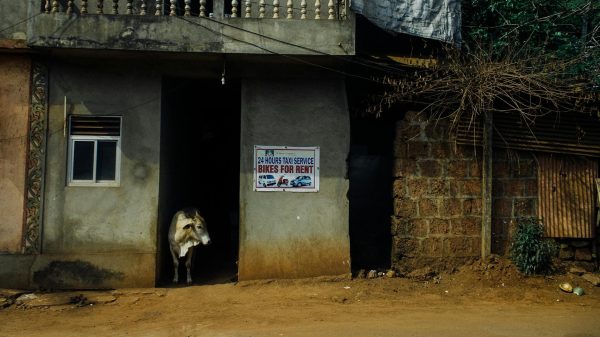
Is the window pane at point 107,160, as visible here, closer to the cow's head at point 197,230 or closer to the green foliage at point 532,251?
the cow's head at point 197,230

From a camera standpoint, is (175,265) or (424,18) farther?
(175,265)

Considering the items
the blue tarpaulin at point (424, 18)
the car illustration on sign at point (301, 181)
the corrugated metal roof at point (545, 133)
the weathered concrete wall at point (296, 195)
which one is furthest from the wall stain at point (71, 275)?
the corrugated metal roof at point (545, 133)

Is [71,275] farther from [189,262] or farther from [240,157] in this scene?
[240,157]

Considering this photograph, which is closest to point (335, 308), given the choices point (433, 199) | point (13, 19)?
point (433, 199)

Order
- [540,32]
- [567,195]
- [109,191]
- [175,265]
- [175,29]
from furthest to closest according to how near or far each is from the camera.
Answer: [540,32] < [175,265] < [567,195] < [109,191] < [175,29]

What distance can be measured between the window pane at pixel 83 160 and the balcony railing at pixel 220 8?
201cm

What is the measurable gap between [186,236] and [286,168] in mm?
1959

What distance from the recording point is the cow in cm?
786

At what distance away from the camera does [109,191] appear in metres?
7.68

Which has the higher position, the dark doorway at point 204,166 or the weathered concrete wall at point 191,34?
the weathered concrete wall at point 191,34

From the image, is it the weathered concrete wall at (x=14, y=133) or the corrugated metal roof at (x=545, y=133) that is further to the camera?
the corrugated metal roof at (x=545, y=133)

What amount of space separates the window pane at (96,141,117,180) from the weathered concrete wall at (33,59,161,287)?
184 millimetres

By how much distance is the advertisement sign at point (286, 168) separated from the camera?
7812mm

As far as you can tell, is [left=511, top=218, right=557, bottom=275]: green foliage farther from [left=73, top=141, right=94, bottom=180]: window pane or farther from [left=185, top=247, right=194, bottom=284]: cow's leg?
[left=73, top=141, right=94, bottom=180]: window pane
